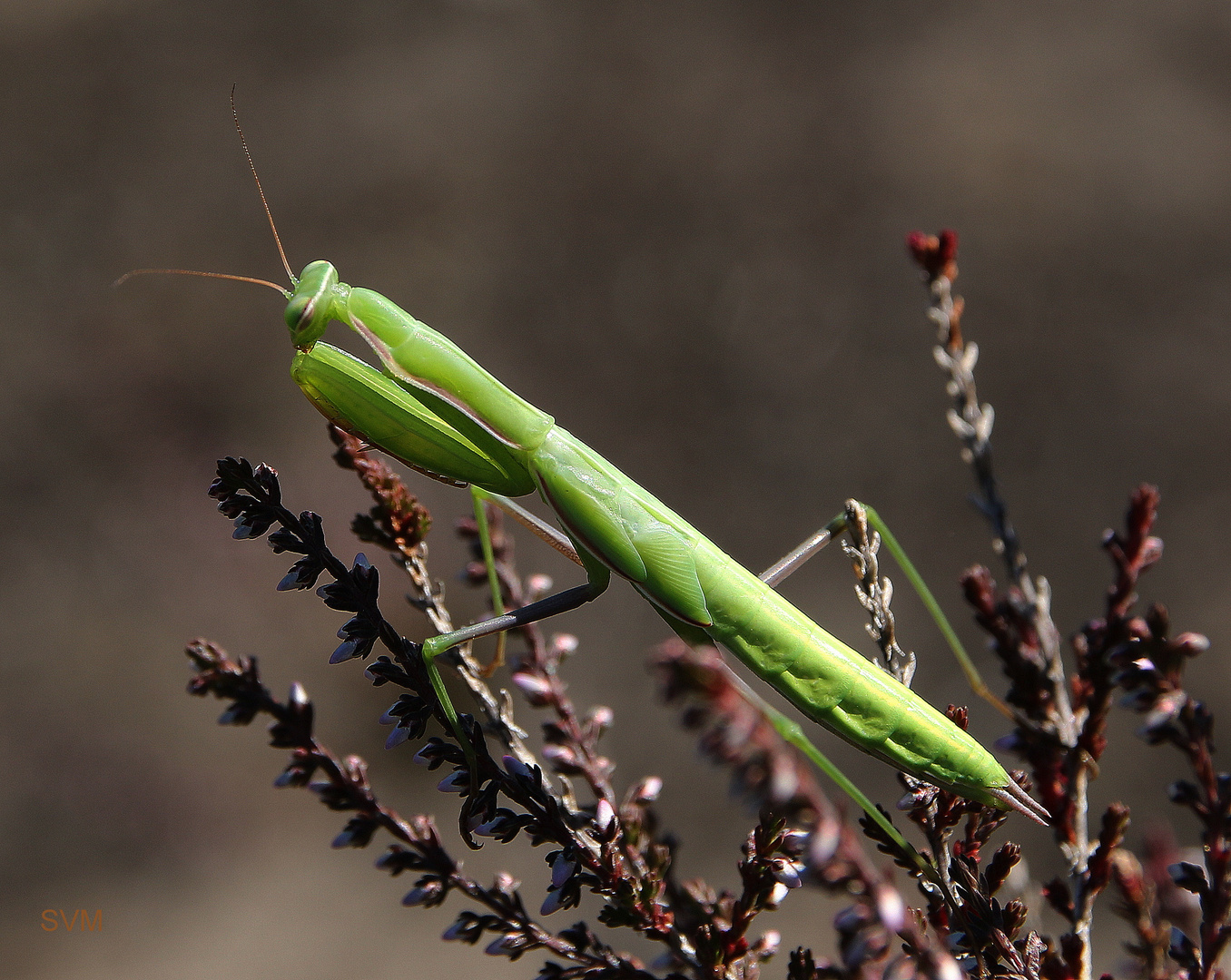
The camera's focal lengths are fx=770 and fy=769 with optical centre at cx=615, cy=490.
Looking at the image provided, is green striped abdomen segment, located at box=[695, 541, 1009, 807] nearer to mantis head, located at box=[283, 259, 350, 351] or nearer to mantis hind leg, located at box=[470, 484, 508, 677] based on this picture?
→ mantis hind leg, located at box=[470, 484, 508, 677]

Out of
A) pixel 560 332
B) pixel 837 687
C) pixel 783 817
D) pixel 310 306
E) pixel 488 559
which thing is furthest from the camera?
pixel 560 332

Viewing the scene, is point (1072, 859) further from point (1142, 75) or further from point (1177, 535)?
point (1142, 75)

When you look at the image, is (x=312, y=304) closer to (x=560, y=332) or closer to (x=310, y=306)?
(x=310, y=306)

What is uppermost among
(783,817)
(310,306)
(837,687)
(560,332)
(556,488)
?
(560,332)

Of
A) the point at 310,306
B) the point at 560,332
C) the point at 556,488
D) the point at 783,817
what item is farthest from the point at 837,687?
the point at 560,332

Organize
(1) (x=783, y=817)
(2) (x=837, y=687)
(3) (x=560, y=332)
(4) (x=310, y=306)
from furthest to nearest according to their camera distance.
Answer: (3) (x=560, y=332) < (4) (x=310, y=306) < (2) (x=837, y=687) < (1) (x=783, y=817)

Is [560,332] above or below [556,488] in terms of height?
above

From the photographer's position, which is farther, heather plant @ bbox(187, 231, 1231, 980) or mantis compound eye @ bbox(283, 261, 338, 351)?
mantis compound eye @ bbox(283, 261, 338, 351)

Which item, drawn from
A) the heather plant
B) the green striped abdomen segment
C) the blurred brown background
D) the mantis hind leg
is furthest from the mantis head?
the blurred brown background
